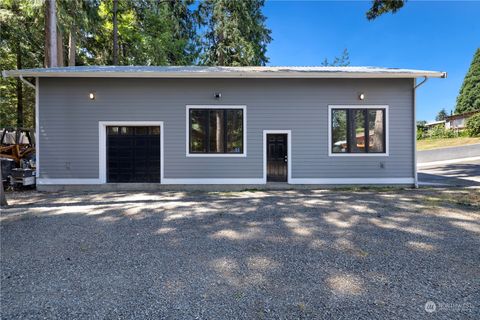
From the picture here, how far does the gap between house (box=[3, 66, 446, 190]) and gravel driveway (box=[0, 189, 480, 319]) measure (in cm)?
303

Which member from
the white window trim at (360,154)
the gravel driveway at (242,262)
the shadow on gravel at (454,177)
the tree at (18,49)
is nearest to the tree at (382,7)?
the white window trim at (360,154)

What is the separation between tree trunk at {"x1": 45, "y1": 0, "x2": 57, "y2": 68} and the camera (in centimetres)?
1184

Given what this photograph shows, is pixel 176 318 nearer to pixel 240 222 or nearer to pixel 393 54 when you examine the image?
pixel 240 222

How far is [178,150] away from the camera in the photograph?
889 centimetres

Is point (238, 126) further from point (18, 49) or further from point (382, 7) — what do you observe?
point (18, 49)

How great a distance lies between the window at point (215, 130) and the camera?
8.91 metres

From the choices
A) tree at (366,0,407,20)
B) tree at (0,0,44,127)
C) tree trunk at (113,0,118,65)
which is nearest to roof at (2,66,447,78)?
tree at (366,0,407,20)

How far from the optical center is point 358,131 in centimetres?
887

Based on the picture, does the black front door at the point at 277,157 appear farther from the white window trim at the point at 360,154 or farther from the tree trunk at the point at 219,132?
the tree trunk at the point at 219,132

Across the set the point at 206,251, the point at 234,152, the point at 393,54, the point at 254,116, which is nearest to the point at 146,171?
the point at 234,152

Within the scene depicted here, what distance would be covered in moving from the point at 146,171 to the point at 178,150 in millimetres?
1266

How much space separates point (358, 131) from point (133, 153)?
727 centimetres

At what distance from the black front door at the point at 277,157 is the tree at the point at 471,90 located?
3643 cm

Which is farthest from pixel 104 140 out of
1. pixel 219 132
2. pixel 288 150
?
pixel 288 150
